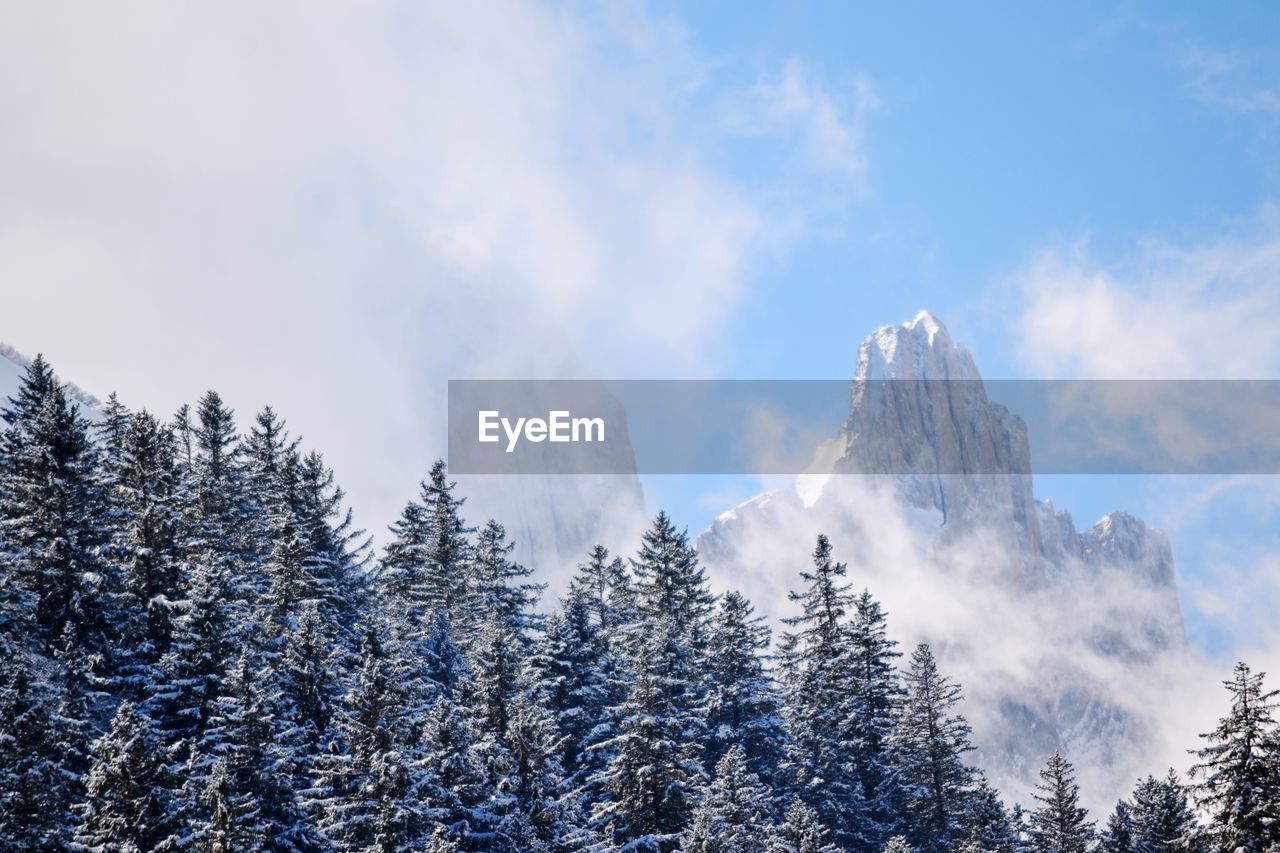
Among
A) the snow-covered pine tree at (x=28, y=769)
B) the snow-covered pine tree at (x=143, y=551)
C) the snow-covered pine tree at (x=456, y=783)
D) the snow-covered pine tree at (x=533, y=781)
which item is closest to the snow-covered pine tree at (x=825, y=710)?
the snow-covered pine tree at (x=533, y=781)

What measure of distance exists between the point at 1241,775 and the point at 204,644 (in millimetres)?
32363

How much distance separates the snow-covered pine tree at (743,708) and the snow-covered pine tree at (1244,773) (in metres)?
22.0

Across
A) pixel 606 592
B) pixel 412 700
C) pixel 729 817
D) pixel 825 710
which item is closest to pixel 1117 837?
pixel 825 710

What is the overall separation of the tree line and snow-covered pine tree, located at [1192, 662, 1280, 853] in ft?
0.25

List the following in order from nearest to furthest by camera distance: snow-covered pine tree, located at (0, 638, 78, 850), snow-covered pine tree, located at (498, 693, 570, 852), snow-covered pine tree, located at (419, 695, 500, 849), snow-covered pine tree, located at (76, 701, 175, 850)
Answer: snow-covered pine tree, located at (76, 701, 175, 850) < snow-covered pine tree, located at (0, 638, 78, 850) < snow-covered pine tree, located at (419, 695, 500, 849) < snow-covered pine tree, located at (498, 693, 570, 852)

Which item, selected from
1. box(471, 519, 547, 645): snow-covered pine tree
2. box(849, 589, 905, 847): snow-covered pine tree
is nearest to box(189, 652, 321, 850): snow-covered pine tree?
box(471, 519, 547, 645): snow-covered pine tree

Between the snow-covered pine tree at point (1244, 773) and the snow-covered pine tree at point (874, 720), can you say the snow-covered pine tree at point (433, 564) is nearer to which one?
the snow-covered pine tree at point (874, 720)

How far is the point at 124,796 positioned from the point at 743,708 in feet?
95.0

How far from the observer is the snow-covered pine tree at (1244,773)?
1153 inches

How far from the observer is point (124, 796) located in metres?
29.5

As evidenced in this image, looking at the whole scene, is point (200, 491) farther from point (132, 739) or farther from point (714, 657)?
point (714, 657)

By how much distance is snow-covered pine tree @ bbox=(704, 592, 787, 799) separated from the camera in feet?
164

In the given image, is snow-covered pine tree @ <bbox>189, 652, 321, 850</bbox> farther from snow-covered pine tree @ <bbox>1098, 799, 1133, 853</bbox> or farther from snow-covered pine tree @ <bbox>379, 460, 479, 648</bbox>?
snow-covered pine tree @ <bbox>1098, 799, 1133, 853</bbox>

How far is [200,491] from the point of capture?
50844 millimetres
